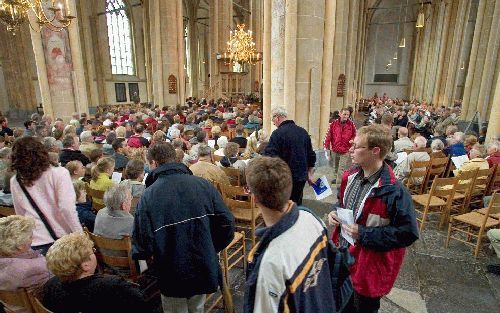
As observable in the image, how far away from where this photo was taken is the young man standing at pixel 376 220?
2006 mm

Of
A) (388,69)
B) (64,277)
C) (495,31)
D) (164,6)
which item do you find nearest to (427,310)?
(64,277)

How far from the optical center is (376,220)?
2.10 meters

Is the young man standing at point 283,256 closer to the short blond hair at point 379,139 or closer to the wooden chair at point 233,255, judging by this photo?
the short blond hair at point 379,139

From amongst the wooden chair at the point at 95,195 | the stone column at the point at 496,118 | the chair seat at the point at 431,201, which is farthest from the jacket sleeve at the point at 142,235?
the stone column at the point at 496,118

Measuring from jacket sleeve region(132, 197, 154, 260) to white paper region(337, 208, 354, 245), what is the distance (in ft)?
4.54

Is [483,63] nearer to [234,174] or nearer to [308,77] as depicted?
[308,77]

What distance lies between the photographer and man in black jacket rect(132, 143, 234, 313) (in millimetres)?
2176

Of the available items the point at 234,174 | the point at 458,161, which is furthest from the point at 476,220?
the point at 234,174

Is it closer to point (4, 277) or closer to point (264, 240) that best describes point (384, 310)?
point (264, 240)

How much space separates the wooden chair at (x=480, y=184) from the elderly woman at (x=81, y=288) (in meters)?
5.15

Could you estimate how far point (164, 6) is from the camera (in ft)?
50.7

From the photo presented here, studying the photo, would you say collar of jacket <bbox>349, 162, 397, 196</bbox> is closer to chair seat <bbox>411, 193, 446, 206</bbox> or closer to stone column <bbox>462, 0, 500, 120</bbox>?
chair seat <bbox>411, 193, 446, 206</bbox>

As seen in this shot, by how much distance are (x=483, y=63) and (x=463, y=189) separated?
11.0 m

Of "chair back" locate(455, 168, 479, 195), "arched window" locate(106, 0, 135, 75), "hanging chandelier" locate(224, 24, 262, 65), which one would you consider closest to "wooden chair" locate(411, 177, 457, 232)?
"chair back" locate(455, 168, 479, 195)
